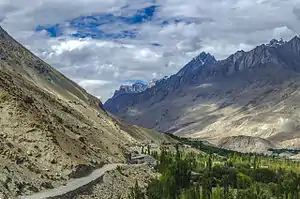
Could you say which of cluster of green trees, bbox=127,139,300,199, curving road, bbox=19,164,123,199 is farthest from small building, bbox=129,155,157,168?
curving road, bbox=19,164,123,199

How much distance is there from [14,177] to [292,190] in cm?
6950

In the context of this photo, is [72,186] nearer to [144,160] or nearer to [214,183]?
[144,160]

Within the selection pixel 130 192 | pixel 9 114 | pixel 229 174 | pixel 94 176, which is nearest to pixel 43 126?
pixel 9 114

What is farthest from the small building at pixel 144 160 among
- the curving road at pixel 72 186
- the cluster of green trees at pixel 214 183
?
the curving road at pixel 72 186

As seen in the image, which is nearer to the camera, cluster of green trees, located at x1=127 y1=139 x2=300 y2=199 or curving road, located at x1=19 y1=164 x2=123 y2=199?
curving road, located at x1=19 y1=164 x2=123 y2=199

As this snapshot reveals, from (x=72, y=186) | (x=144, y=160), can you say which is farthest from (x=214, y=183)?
(x=72, y=186)

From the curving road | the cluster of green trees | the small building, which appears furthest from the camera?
the small building

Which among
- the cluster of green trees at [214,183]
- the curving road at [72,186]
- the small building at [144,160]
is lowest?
the cluster of green trees at [214,183]

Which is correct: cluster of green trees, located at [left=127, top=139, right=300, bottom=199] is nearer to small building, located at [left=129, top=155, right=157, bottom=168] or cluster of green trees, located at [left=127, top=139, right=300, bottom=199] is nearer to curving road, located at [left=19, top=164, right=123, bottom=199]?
small building, located at [left=129, top=155, right=157, bottom=168]

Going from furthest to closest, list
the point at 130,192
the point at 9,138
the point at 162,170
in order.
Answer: the point at 162,170
the point at 130,192
the point at 9,138

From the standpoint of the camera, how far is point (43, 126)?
80188 millimetres

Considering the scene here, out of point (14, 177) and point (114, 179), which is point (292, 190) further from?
point (14, 177)

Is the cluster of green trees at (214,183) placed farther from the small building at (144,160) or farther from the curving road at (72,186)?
the curving road at (72,186)

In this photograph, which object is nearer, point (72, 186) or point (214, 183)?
point (72, 186)
